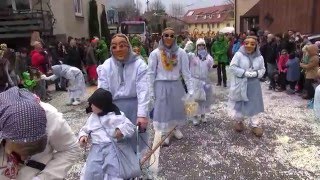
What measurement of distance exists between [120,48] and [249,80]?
10.6ft

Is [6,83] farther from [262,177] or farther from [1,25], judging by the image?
[1,25]

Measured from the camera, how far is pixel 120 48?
4.23 m

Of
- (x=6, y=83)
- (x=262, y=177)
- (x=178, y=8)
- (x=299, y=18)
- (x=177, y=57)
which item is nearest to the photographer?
(x=6, y=83)

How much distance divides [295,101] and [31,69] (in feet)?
23.8

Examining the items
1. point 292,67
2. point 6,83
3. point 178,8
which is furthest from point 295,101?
point 178,8

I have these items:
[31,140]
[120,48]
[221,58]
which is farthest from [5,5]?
[31,140]

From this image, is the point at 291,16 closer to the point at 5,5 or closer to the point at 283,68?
the point at 283,68

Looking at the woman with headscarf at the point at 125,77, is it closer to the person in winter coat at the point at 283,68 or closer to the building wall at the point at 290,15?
the person in winter coat at the point at 283,68

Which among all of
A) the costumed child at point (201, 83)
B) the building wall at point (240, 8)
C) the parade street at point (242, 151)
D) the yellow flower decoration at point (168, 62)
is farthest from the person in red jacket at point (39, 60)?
the building wall at point (240, 8)

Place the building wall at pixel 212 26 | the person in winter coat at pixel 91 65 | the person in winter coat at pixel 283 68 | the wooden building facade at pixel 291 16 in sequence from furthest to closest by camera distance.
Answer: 1. the building wall at pixel 212 26
2. the wooden building facade at pixel 291 16
3. the person in winter coat at pixel 91 65
4. the person in winter coat at pixel 283 68

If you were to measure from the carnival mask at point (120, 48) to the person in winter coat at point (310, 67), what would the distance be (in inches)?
269

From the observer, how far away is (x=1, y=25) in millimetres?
17672

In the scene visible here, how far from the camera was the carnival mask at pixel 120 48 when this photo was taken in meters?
4.24

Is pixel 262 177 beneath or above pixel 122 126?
beneath
